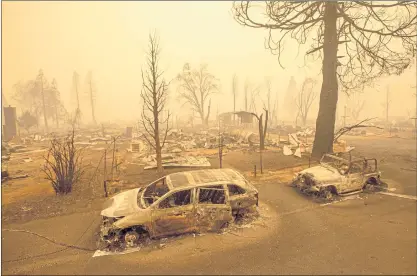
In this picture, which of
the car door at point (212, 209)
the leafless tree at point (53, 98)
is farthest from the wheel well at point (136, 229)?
the leafless tree at point (53, 98)

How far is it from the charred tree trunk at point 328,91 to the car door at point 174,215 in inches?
409

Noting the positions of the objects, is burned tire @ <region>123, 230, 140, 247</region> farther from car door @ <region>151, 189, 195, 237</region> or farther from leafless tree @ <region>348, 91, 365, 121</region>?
leafless tree @ <region>348, 91, 365, 121</region>

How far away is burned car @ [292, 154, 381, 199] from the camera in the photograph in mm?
8289

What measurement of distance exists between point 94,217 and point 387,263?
715cm

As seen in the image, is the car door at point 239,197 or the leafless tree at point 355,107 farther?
the leafless tree at point 355,107

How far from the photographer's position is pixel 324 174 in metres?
8.61

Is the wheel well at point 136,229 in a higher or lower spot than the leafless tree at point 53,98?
lower

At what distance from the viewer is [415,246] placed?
535 cm

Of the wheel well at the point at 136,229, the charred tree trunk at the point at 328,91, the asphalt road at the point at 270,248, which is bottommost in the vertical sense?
the asphalt road at the point at 270,248

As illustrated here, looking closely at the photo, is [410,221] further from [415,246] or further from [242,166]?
[242,166]

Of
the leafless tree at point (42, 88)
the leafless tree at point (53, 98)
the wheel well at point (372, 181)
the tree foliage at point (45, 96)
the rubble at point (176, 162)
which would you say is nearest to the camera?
the wheel well at point (372, 181)

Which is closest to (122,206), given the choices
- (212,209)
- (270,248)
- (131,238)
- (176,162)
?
(131,238)

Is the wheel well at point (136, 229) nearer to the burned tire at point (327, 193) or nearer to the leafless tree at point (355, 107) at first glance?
the burned tire at point (327, 193)

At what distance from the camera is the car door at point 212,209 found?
19.2 feet
